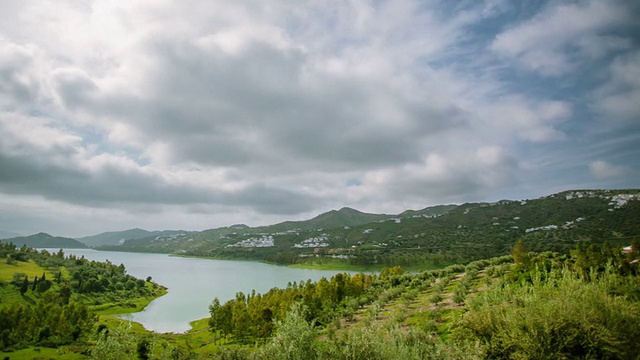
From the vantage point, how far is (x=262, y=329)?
2265 inches

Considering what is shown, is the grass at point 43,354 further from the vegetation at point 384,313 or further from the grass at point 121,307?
the grass at point 121,307

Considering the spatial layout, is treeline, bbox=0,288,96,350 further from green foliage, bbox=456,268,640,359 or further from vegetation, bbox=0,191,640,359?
green foliage, bbox=456,268,640,359

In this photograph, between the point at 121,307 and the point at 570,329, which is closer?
the point at 570,329

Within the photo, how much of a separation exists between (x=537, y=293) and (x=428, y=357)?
8.06m

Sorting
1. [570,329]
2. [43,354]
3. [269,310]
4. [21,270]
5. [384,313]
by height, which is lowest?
[43,354]

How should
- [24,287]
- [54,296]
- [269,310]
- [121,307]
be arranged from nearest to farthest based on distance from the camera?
[269,310] < [54,296] < [24,287] < [121,307]

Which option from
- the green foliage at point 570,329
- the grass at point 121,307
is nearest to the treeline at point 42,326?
the grass at point 121,307

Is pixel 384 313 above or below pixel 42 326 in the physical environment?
above

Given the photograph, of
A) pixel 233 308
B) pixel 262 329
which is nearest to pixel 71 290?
pixel 233 308

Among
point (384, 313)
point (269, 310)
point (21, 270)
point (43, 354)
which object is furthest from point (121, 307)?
point (384, 313)

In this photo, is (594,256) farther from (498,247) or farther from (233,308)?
(498,247)

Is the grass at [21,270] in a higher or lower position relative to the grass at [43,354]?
higher

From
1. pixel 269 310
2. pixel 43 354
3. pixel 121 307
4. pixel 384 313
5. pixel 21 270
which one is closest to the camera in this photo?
pixel 384 313

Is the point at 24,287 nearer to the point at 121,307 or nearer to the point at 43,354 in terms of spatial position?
the point at 121,307
